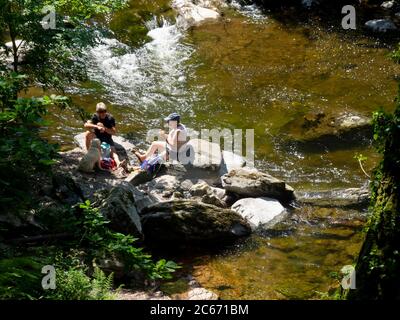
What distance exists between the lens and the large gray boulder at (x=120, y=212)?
25.9 ft

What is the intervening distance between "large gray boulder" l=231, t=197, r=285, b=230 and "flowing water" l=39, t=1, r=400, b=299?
1.04 ft

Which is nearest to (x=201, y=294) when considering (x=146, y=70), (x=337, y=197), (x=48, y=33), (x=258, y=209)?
(x=258, y=209)

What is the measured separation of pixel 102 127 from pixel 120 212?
347cm

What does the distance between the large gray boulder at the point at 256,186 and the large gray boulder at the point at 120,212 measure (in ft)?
8.73

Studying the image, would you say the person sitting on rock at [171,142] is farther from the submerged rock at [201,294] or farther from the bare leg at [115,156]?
the submerged rock at [201,294]

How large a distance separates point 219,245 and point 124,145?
4325 mm

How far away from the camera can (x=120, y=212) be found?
798 centimetres

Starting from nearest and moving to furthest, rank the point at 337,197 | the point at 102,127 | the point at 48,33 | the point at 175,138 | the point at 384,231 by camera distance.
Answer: the point at 384,231 → the point at 48,33 → the point at 337,197 → the point at 102,127 → the point at 175,138

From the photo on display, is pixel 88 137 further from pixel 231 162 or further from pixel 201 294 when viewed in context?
pixel 201 294

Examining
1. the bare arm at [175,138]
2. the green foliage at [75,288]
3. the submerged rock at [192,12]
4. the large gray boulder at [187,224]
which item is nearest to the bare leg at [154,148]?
the bare arm at [175,138]

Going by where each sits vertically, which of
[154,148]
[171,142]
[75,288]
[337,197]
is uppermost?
[171,142]

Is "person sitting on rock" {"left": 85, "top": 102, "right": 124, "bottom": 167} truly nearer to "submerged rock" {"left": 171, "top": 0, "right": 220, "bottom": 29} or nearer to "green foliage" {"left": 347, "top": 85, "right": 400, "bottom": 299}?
"green foliage" {"left": 347, "top": 85, "right": 400, "bottom": 299}
